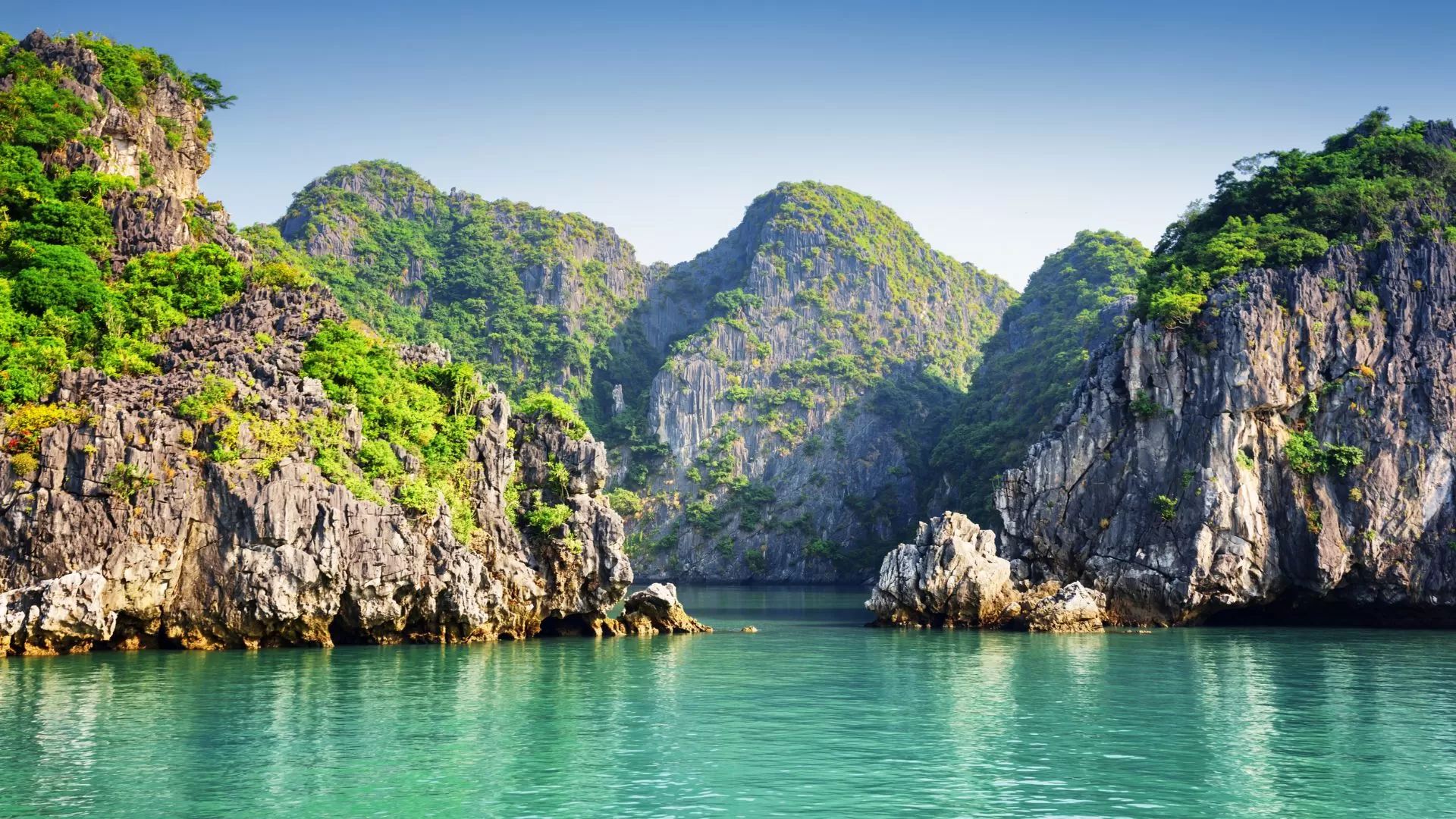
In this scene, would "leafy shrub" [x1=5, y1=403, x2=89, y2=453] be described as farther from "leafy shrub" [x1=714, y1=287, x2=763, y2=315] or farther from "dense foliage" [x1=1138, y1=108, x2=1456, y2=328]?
"leafy shrub" [x1=714, y1=287, x2=763, y2=315]

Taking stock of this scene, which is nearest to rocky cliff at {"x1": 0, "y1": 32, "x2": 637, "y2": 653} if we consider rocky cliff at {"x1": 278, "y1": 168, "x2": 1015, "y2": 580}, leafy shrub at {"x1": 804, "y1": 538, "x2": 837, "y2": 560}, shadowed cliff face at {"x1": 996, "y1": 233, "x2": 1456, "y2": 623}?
shadowed cliff face at {"x1": 996, "y1": 233, "x2": 1456, "y2": 623}

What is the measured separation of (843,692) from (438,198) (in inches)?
5923

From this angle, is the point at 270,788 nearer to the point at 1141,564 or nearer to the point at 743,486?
the point at 1141,564

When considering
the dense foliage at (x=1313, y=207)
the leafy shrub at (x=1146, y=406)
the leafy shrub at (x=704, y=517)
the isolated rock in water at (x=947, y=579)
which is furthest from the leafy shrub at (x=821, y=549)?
the isolated rock in water at (x=947, y=579)

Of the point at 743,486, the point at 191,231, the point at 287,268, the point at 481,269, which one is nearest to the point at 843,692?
the point at 287,268

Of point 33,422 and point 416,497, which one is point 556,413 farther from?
point 33,422

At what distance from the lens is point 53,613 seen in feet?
113

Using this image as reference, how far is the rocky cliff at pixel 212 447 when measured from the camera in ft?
121

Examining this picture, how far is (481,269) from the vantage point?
509ft

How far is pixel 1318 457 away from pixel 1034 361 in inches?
2388

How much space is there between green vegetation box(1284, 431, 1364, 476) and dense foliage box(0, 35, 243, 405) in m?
46.1

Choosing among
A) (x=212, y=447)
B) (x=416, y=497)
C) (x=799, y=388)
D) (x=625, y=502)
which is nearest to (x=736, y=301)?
(x=799, y=388)

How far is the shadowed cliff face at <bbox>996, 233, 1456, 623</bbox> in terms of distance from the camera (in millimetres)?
51812

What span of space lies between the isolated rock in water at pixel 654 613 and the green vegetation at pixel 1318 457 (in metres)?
28.3
